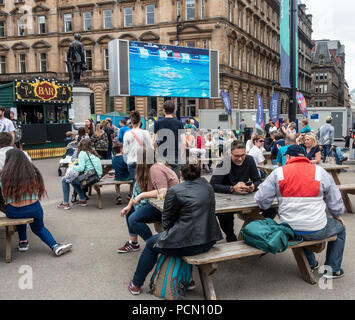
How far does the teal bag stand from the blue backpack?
2.27 feet

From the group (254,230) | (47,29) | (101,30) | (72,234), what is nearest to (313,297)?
(254,230)

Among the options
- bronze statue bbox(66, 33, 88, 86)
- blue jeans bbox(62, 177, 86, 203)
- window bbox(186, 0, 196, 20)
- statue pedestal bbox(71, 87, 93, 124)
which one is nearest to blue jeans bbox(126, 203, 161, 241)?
blue jeans bbox(62, 177, 86, 203)

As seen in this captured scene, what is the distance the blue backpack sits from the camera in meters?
3.82

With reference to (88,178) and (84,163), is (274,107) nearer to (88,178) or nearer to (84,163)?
(84,163)

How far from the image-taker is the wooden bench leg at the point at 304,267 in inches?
163

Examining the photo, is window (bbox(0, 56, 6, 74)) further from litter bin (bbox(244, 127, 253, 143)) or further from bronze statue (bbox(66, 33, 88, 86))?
litter bin (bbox(244, 127, 253, 143))

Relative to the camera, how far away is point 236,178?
5164 mm

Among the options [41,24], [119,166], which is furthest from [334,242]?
[41,24]

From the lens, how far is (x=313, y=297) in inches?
151

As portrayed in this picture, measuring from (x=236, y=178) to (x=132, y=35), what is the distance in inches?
1467

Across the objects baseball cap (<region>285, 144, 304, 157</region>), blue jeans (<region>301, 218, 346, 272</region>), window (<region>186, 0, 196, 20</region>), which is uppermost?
window (<region>186, 0, 196, 20</region>)

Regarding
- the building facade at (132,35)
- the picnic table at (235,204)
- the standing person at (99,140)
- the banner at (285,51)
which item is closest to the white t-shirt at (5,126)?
the standing person at (99,140)
